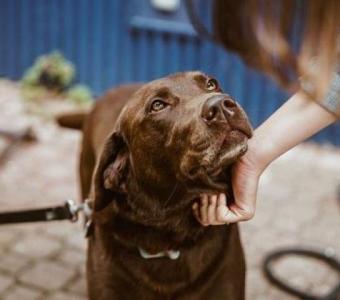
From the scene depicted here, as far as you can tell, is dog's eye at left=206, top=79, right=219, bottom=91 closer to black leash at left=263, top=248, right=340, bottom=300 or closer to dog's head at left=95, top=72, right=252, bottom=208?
dog's head at left=95, top=72, right=252, bottom=208

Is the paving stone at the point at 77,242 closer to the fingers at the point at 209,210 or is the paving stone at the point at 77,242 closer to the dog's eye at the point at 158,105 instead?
the fingers at the point at 209,210

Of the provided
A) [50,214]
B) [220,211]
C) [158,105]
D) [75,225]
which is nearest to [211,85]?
[158,105]

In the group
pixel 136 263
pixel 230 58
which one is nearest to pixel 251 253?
pixel 136 263

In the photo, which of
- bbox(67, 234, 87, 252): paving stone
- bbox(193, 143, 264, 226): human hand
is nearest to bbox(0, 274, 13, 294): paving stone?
bbox(67, 234, 87, 252): paving stone

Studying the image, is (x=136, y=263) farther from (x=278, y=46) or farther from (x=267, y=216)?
(x=267, y=216)

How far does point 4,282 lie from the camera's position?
3902 mm

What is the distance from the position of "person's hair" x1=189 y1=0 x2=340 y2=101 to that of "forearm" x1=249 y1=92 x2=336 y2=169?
2.68 feet

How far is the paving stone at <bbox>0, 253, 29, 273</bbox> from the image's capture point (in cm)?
405

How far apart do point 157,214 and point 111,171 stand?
0.74 feet

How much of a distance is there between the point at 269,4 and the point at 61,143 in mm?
4399

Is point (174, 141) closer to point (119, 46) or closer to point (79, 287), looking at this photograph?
point (79, 287)

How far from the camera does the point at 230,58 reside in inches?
229

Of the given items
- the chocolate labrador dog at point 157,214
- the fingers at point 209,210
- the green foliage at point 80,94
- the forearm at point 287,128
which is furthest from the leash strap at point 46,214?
the green foliage at point 80,94

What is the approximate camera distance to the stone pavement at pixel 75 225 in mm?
3953
